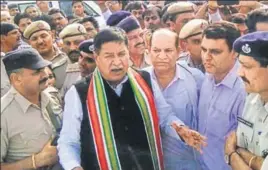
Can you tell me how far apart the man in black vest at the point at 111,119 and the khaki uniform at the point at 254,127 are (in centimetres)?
23

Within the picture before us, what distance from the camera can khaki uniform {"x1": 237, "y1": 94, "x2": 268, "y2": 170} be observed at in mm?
2330

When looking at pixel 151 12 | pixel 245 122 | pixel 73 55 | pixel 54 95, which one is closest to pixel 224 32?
pixel 245 122

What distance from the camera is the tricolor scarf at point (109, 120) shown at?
8.59ft

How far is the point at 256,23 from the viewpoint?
3.55 metres

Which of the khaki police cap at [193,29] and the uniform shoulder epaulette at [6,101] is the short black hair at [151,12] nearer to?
the khaki police cap at [193,29]

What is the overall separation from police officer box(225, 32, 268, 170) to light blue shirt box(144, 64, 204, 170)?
1.75 feet

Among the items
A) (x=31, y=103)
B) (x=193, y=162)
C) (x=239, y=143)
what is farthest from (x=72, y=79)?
(x=239, y=143)

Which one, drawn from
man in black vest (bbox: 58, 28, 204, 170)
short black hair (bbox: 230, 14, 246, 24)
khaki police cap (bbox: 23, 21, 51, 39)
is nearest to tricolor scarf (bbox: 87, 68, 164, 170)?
man in black vest (bbox: 58, 28, 204, 170)

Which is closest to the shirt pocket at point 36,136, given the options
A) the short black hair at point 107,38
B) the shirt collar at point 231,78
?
the short black hair at point 107,38

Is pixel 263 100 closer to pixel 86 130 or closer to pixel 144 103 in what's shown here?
pixel 144 103

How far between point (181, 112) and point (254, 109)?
65cm

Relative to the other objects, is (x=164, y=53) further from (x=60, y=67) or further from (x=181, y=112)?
(x=60, y=67)

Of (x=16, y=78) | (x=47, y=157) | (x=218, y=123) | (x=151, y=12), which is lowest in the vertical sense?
(x=47, y=157)

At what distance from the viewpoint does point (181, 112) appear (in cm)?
300
